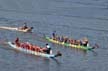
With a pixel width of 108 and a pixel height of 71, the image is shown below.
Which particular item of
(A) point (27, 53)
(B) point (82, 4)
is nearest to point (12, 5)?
(B) point (82, 4)

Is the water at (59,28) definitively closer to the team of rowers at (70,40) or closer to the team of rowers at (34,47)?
the team of rowers at (34,47)

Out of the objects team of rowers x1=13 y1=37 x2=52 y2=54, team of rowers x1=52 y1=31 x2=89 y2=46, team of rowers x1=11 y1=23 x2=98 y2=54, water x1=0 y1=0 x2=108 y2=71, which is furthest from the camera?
team of rowers x1=52 y1=31 x2=89 y2=46

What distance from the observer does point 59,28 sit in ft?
204

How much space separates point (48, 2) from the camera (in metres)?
85.1

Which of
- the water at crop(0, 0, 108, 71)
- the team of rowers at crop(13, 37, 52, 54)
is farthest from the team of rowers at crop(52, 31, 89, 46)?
the team of rowers at crop(13, 37, 52, 54)

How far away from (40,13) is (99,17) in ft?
31.4

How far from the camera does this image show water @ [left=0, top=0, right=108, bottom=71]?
145 feet

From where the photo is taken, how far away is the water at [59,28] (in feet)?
145

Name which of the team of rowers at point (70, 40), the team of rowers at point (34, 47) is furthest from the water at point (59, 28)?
the team of rowers at point (70, 40)

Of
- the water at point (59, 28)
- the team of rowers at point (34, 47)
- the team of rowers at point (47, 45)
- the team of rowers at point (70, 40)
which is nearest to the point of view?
the water at point (59, 28)

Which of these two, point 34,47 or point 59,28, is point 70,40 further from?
point 59,28

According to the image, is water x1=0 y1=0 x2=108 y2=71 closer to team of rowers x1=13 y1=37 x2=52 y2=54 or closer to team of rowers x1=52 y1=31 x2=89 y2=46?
team of rowers x1=13 y1=37 x2=52 y2=54

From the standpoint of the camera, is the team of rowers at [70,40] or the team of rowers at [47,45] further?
the team of rowers at [70,40]

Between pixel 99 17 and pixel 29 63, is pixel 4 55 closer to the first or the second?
pixel 29 63
